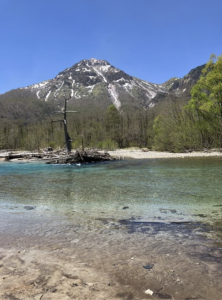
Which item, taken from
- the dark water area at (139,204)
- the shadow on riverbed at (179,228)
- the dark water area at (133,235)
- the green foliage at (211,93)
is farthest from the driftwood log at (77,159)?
the shadow on riverbed at (179,228)

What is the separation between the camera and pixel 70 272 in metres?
3.32

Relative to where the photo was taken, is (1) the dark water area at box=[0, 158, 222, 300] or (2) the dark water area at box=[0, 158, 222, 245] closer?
(1) the dark water area at box=[0, 158, 222, 300]

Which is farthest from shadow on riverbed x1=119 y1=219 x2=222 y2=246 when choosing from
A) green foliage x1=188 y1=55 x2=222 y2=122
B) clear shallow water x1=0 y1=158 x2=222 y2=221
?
green foliage x1=188 y1=55 x2=222 y2=122

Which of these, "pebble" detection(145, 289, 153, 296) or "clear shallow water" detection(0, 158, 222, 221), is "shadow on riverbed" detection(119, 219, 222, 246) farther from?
"pebble" detection(145, 289, 153, 296)

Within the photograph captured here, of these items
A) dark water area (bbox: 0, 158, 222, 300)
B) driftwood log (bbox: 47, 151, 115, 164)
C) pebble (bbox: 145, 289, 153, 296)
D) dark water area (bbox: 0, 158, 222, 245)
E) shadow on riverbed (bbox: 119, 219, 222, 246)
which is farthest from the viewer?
driftwood log (bbox: 47, 151, 115, 164)

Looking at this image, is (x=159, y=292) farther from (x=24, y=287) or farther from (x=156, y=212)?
(x=156, y=212)

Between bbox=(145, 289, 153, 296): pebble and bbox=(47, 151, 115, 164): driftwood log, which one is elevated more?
bbox=(47, 151, 115, 164): driftwood log

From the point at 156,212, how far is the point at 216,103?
1313 inches

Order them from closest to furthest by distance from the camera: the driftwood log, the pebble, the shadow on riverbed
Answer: the pebble → the shadow on riverbed → the driftwood log

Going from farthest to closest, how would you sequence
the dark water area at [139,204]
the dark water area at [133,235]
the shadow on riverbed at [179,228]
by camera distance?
the dark water area at [139,204], the shadow on riverbed at [179,228], the dark water area at [133,235]

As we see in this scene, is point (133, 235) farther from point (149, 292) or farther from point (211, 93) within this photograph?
point (211, 93)

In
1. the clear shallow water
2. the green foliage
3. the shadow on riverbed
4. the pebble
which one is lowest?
the clear shallow water

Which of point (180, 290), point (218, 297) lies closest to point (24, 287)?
point (180, 290)

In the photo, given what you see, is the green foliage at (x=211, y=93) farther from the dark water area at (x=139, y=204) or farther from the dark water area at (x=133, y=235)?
the dark water area at (x=133, y=235)
